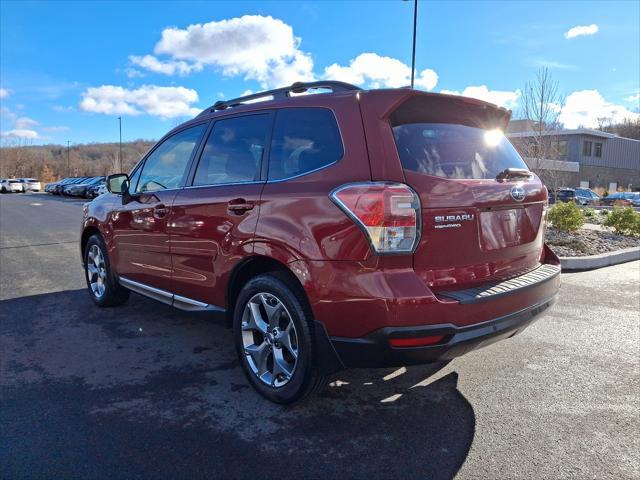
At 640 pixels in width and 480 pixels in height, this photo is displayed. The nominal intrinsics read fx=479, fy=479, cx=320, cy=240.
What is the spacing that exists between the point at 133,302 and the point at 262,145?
324cm

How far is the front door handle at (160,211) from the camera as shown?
3.98m

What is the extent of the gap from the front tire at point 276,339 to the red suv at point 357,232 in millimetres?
11

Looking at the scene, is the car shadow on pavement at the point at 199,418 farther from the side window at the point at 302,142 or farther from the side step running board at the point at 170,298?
the side window at the point at 302,142

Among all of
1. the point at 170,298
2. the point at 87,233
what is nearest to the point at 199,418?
the point at 170,298

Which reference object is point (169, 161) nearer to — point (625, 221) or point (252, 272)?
point (252, 272)

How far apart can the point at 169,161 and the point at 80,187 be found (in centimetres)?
4092

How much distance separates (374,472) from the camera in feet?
7.86

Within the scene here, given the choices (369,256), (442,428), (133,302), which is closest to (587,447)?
(442,428)

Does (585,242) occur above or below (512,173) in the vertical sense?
below

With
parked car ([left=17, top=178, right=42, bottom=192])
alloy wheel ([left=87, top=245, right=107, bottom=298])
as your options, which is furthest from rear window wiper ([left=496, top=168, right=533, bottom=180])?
parked car ([left=17, top=178, right=42, bottom=192])

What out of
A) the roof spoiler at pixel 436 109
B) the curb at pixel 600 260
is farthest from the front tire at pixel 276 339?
the curb at pixel 600 260

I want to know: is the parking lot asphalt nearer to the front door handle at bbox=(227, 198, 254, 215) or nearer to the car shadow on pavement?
the car shadow on pavement

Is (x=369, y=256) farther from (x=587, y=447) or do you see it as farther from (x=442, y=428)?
(x=587, y=447)

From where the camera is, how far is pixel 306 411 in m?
3.03
